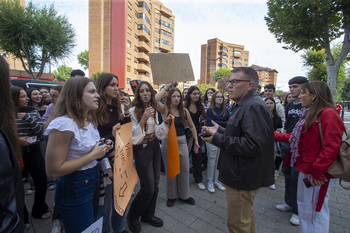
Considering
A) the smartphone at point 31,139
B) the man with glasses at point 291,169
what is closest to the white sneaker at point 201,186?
the man with glasses at point 291,169

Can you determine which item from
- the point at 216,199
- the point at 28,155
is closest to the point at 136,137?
the point at 28,155

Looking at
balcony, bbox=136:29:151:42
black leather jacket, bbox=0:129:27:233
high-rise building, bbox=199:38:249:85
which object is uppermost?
high-rise building, bbox=199:38:249:85

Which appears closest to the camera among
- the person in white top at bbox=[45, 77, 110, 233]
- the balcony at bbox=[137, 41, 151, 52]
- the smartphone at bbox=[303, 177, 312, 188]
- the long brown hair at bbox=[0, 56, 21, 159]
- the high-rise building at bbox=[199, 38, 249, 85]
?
the long brown hair at bbox=[0, 56, 21, 159]

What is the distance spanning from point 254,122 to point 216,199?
7.60ft

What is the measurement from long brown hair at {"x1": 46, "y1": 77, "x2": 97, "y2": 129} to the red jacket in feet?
8.00

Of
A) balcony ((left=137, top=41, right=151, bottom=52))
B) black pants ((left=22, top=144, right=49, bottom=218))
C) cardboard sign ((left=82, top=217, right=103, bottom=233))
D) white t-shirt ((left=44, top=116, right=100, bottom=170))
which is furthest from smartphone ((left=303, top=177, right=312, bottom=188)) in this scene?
balcony ((left=137, top=41, right=151, bottom=52))

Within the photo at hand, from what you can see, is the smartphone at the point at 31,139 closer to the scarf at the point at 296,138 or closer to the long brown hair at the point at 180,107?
the long brown hair at the point at 180,107

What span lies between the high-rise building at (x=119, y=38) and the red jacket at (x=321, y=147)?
3667 cm

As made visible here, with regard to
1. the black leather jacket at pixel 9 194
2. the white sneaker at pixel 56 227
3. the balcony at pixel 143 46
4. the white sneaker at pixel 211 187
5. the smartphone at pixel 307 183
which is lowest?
the white sneaker at pixel 211 187

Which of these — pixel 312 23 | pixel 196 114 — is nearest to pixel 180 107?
pixel 196 114

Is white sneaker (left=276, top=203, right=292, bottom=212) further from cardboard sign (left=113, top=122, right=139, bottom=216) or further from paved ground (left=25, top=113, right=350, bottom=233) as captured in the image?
cardboard sign (left=113, top=122, right=139, bottom=216)

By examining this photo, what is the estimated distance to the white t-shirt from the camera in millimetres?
1382

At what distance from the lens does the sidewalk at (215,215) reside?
2.61m

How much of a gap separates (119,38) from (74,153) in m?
40.1
